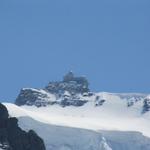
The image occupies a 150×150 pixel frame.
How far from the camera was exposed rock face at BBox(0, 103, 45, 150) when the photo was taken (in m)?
99.9

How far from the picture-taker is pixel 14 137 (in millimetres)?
101812

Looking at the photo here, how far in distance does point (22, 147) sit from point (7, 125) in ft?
12.3

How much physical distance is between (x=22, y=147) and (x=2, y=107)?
5.73 metres

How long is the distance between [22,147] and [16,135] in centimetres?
231

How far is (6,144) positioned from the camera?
324 feet

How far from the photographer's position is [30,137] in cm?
10288

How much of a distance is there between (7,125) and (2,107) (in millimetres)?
2086

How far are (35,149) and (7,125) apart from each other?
13.2ft

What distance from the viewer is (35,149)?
10106 centimetres

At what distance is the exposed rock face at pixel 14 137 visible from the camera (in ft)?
328

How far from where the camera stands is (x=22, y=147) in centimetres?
10038

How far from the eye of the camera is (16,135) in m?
102

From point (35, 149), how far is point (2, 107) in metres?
5.95
